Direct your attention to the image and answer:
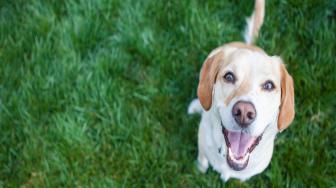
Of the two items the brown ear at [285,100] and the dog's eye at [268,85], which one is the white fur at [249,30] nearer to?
the brown ear at [285,100]

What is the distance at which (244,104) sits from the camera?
7.85 feet

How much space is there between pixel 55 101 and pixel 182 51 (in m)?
0.96

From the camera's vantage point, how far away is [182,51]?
3.75 meters

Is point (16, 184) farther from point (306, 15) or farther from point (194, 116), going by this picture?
point (306, 15)

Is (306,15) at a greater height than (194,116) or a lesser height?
greater

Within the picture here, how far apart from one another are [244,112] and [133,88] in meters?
1.44

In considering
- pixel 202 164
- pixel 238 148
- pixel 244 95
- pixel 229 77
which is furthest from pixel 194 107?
pixel 244 95

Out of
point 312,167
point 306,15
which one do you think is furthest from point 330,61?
point 312,167

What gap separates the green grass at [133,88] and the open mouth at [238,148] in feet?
1.97

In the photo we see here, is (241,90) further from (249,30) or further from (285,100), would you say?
(249,30)

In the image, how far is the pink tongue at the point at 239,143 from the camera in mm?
2692

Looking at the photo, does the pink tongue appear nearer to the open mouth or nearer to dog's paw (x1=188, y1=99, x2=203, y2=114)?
the open mouth

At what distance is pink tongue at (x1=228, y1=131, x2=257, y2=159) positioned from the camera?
2.69m

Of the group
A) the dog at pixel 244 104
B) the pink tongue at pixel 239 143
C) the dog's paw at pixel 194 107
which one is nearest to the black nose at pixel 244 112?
the dog at pixel 244 104
